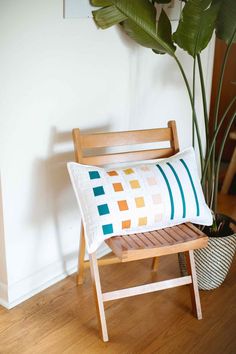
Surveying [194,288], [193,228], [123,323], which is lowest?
[123,323]

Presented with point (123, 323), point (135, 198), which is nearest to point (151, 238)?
point (135, 198)

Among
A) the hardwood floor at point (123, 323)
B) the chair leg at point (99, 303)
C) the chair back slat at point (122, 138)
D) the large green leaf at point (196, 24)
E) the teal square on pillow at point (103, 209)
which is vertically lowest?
the hardwood floor at point (123, 323)

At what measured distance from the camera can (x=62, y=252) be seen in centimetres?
213

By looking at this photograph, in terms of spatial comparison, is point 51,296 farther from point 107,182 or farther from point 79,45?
point 79,45

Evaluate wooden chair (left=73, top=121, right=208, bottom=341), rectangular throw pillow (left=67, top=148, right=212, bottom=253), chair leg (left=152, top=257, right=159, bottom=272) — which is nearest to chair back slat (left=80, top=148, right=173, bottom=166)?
wooden chair (left=73, top=121, right=208, bottom=341)

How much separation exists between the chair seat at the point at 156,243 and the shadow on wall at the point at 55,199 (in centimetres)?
40

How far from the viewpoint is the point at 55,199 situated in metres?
2.02

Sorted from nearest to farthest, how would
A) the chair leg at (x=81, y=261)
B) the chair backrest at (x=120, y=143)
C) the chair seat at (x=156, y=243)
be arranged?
the chair seat at (x=156, y=243), the chair backrest at (x=120, y=143), the chair leg at (x=81, y=261)

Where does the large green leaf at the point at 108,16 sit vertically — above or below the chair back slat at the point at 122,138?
above

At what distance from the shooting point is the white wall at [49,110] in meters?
1.69

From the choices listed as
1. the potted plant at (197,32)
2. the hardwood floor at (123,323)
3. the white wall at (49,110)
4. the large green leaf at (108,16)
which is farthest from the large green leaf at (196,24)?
the hardwood floor at (123,323)

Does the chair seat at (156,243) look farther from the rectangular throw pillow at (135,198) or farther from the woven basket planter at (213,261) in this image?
the woven basket planter at (213,261)

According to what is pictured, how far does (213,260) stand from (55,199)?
757 mm

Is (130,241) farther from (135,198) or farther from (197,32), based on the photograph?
(197,32)
